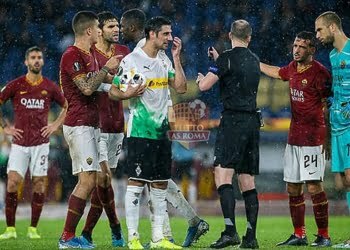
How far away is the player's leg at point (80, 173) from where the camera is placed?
9016mm

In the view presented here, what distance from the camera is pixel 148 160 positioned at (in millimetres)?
8461

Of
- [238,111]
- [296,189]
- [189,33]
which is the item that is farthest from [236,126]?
[189,33]

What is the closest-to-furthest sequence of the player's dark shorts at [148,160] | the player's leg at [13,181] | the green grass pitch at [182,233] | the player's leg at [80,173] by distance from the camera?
1. the player's dark shorts at [148,160]
2. the player's leg at [80,173]
3. the green grass pitch at [182,233]
4. the player's leg at [13,181]

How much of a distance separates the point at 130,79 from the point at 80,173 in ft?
4.07

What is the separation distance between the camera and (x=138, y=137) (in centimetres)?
851

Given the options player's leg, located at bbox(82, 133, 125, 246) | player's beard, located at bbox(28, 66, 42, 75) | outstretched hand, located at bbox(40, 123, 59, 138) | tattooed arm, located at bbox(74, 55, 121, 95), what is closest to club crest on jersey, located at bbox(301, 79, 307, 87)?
player's leg, located at bbox(82, 133, 125, 246)

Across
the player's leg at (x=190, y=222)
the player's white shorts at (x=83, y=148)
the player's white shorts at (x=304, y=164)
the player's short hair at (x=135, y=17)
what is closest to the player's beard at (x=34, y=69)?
the player's short hair at (x=135, y=17)

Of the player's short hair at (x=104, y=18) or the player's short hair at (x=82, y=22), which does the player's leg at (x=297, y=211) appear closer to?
the player's short hair at (x=104, y=18)

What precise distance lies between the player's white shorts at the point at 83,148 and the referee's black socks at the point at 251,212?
4.90 ft

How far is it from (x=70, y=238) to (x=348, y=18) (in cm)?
1430

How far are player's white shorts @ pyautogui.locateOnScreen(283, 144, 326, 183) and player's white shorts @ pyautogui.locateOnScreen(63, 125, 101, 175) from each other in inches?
83.5

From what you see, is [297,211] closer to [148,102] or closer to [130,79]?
[148,102]

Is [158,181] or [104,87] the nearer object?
[158,181]

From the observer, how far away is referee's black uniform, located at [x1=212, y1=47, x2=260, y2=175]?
28.9 ft
